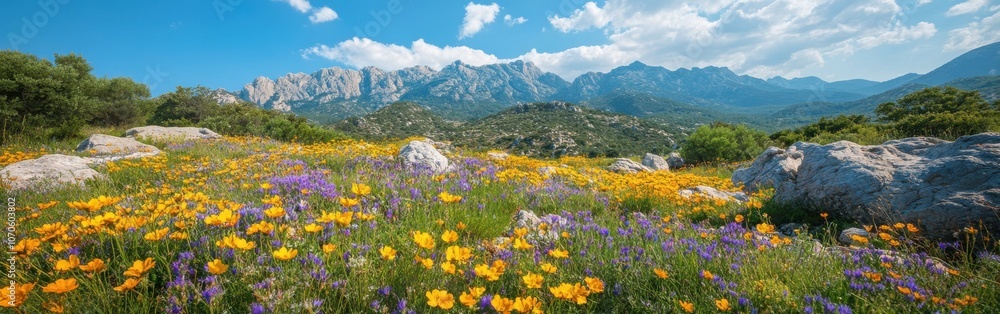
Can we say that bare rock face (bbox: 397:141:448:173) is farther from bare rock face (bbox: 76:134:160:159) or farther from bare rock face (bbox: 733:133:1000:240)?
bare rock face (bbox: 76:134:160:159)

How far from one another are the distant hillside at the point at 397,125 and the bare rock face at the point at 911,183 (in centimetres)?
14280

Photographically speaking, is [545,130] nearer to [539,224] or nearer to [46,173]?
[46,173]

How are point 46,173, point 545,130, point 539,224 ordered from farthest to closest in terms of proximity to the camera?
point 545,130 → point 46,173 → point 539,224

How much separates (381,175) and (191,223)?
2.86 metres

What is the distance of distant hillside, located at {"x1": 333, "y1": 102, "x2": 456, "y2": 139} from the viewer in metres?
154

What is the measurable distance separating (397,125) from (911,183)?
178m

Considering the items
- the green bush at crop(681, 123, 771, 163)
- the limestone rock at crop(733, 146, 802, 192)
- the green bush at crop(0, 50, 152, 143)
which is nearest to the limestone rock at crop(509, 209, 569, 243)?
the limestone rock at crop(733, 146, 802, 192)

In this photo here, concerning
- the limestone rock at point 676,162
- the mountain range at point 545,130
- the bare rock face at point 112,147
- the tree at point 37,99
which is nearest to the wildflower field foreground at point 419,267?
the bare rock face at point 112,147

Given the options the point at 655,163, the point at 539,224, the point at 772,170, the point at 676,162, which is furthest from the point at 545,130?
the point at 539,224

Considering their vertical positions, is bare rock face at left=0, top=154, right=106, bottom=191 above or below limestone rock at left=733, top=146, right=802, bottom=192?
above

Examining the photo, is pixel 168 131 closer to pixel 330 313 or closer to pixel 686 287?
pixel 330 313

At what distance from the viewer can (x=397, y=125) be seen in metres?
175

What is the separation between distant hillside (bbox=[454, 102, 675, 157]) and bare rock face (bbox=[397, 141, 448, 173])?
75.7m

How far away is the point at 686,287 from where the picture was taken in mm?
2721
